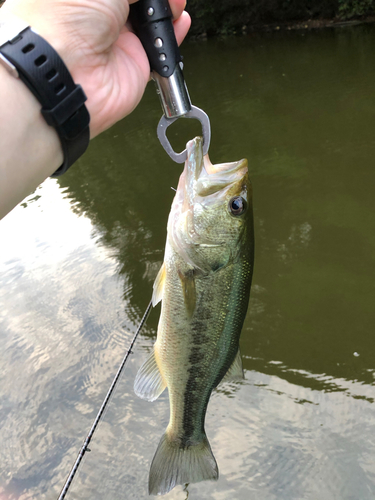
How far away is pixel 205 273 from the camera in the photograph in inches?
68.4

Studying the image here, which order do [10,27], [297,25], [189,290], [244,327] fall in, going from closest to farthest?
[10,27]
[189,290]
[244,327]
[297,25]

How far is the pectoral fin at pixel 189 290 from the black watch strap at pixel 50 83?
666 mm

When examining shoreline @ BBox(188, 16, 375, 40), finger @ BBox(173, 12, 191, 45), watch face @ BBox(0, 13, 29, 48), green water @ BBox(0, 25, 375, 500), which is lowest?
shoreline @ BBox(188, 16, 375, 40)

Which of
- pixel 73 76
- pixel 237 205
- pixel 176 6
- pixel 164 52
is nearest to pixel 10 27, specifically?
pixel 73 76

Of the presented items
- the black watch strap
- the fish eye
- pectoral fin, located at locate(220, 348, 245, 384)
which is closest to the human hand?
the black watch strap

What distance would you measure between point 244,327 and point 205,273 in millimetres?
2310

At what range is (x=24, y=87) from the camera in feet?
4.09

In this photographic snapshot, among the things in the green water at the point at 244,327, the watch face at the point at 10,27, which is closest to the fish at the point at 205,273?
the watch face at the point at 10,27

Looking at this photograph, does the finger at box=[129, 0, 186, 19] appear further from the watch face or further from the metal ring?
the watch face

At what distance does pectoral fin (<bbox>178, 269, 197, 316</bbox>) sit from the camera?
1.72 m

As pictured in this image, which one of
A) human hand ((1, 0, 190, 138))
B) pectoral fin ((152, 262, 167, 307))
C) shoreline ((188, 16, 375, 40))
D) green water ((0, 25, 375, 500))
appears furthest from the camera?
shoreline ((188, 16, 375, 40))

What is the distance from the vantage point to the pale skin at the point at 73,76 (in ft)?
4.08

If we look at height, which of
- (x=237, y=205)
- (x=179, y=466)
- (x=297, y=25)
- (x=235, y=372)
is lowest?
(x=297, y=25)

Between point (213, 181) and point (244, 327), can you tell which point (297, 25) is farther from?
point (213, 181)
